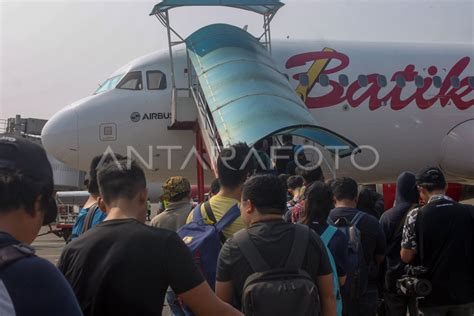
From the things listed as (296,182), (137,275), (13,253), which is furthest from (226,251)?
(296,182)

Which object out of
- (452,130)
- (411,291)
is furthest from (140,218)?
(452,130)

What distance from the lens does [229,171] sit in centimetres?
389

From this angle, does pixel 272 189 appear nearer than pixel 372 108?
Yes

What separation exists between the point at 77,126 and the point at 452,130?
27.6 ft

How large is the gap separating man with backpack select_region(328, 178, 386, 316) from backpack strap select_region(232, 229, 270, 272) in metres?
1.29

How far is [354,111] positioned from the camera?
1311cm

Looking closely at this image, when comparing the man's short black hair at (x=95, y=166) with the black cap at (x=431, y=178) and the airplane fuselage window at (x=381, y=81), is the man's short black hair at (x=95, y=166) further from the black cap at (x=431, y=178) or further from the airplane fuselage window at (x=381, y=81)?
the airplane fuselage window at (x=381, y=81)

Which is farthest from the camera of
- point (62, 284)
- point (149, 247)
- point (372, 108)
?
point (372, 108)

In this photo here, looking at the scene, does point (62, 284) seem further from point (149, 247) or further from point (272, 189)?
point (272, 189)

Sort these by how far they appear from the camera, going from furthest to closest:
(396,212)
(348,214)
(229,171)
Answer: (396,212)
(348,214)
(229,171)

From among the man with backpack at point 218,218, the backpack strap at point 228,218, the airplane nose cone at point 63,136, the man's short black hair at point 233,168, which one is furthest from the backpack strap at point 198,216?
the airplane nose cone at point 63,136

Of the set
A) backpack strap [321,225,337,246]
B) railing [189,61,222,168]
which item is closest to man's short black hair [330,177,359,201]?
backpack strap [321,225,337,246]

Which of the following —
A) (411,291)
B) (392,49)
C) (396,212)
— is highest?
(392,49)

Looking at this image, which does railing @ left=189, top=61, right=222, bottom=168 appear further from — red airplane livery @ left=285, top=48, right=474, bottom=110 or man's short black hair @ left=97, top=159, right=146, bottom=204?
man's short black hair @ left=97, top=159, right=146, bottom=204
